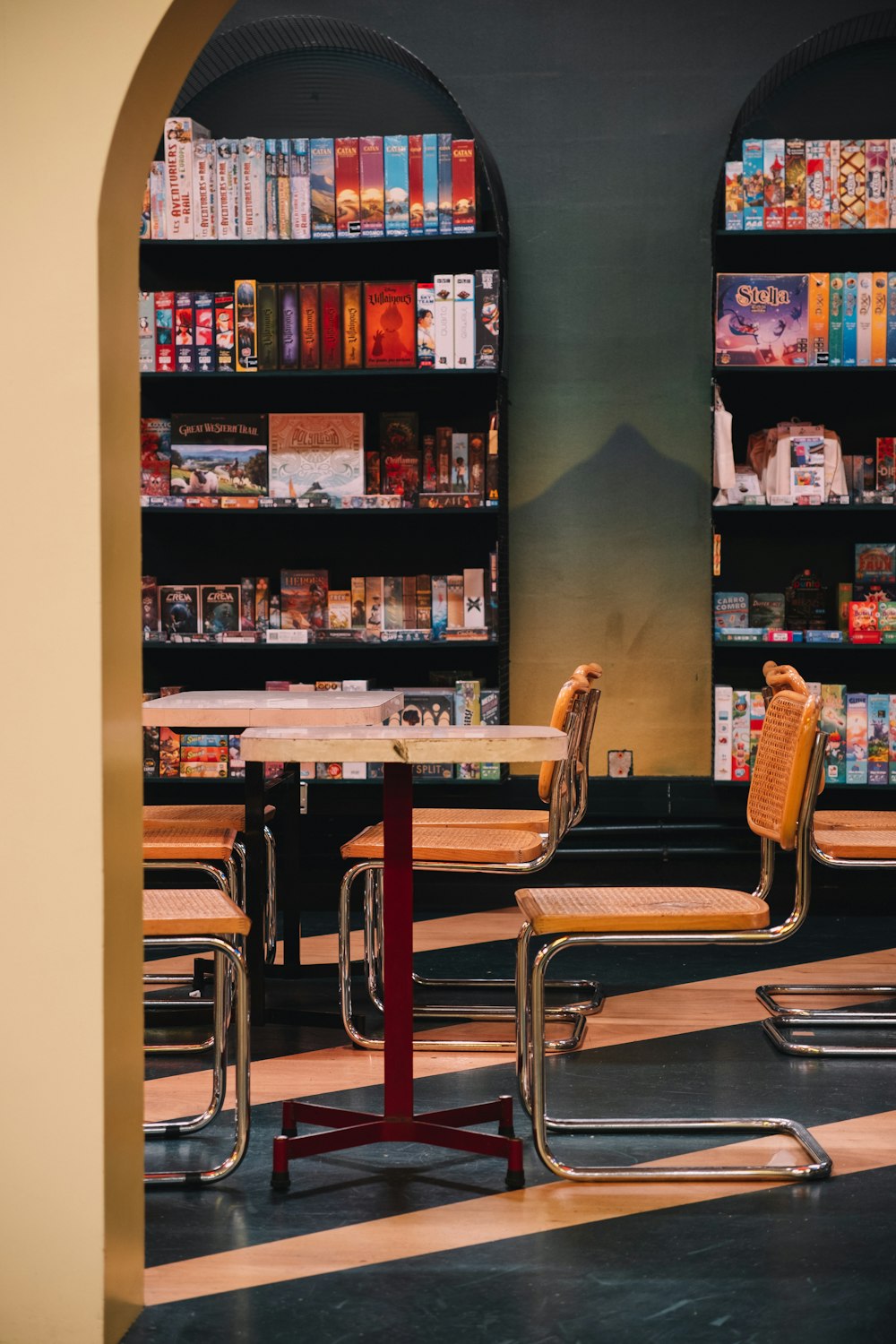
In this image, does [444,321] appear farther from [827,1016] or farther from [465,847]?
[827,1016]

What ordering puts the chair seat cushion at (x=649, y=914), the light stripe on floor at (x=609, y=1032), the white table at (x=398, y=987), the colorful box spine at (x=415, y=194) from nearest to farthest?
1. the white table at (x=398, y=987)
2. the chair seat cushion at (x=649, y=914)
3. the light stripe on floor at (x=609, y=1032)
4. the colorful box spine at (x=415, y=194)

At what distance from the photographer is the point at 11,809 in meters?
1.83

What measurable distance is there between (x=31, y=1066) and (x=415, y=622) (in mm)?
2994

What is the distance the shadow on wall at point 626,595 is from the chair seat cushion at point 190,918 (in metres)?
2.60

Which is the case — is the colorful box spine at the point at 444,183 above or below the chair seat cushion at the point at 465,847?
above

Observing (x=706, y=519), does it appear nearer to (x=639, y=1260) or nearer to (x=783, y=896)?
(x=783, y=896)

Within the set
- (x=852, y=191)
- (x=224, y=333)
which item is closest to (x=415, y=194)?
(x=224, y=333)

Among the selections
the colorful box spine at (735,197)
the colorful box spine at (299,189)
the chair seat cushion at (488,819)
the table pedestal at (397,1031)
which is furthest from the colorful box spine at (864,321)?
the table pedestal at (397,1031)

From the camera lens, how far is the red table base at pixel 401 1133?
2451 mm

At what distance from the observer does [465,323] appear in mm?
4598

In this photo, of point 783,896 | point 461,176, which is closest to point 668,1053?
point 783,896

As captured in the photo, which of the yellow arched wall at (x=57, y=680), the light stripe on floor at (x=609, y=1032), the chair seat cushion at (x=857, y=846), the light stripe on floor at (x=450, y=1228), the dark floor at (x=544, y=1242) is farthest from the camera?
the chair seat cushion at (x=857, y=846)

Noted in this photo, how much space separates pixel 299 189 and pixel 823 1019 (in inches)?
118

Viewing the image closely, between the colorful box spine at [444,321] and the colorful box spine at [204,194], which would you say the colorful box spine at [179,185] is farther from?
the colorful box spine at [444,321]
